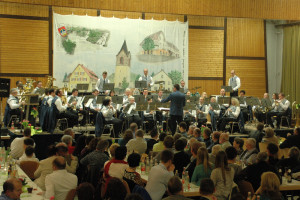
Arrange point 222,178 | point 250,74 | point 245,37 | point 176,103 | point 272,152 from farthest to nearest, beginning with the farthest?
point 250,74 → point 245,37 → point 176,103 → point 272,152 → point 222,178

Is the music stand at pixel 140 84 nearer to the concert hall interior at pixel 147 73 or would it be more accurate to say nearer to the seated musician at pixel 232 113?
the concert hall interior at pixel 147 73

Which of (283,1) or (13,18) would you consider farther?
(283,1)

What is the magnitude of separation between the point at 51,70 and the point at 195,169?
11883mm

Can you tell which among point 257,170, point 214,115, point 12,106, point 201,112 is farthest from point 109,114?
point 257,170

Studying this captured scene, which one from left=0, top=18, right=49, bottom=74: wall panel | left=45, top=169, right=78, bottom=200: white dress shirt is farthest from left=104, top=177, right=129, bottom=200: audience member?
left=0, top=18, right=49, bottom=74: wall panel

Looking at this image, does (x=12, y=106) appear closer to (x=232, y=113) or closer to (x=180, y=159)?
(x=232, y=113)

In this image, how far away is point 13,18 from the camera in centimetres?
1675

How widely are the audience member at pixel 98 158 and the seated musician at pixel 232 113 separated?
25.7 ft

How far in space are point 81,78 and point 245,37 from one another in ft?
25.3

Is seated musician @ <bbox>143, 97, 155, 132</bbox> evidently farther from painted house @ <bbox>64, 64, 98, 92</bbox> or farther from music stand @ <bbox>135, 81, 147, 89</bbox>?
painted house @ <bbox>64, 64, 98, 92</bbox>

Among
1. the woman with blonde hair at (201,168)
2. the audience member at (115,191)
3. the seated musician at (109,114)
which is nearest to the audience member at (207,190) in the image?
the audience member at (115,191)

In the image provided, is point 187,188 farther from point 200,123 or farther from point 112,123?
point 200,123

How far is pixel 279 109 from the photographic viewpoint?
A: 15680mm

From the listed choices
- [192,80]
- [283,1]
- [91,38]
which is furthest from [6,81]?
[283,1]
